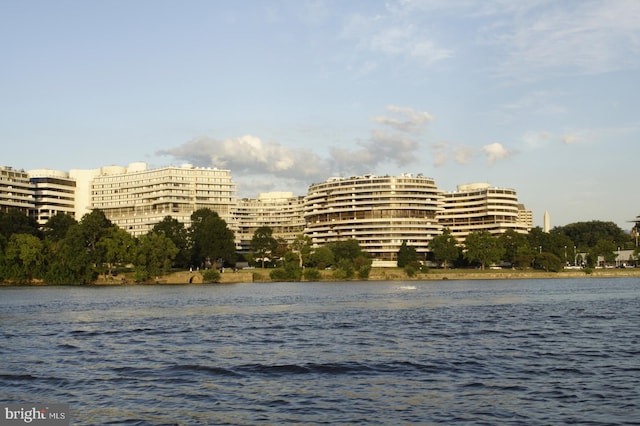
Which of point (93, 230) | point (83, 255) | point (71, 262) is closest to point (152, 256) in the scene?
point (93, 230)

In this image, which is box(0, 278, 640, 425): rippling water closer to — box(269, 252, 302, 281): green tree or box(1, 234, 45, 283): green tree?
box(1, 234, 45, 283): green tree

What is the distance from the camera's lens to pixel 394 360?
37.6 metres

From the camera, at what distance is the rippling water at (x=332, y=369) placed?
25938mm

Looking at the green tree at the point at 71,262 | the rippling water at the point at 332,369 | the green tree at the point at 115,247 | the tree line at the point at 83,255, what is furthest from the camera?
the green tree at the point at 115,247

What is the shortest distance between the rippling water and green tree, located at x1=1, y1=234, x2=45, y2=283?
98.8 meters

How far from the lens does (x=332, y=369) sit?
115ft

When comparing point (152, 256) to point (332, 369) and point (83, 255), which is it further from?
point (332, 369)

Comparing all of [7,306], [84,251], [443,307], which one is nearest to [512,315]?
[443,307]

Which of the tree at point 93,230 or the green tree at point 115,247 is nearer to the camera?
the green tree at point 115,247

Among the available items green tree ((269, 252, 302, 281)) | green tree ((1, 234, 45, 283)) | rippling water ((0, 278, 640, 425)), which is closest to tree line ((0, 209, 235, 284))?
green tree ((1, 234, 45, 283))

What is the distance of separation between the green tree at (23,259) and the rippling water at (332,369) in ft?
324

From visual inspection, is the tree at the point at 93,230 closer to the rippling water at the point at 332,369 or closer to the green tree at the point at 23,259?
the green tree at the point at 23,259

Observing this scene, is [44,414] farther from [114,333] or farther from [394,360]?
[114,333]

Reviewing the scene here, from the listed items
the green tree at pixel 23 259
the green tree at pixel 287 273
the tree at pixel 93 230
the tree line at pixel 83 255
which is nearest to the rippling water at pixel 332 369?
the tree line at pixel 83 255
